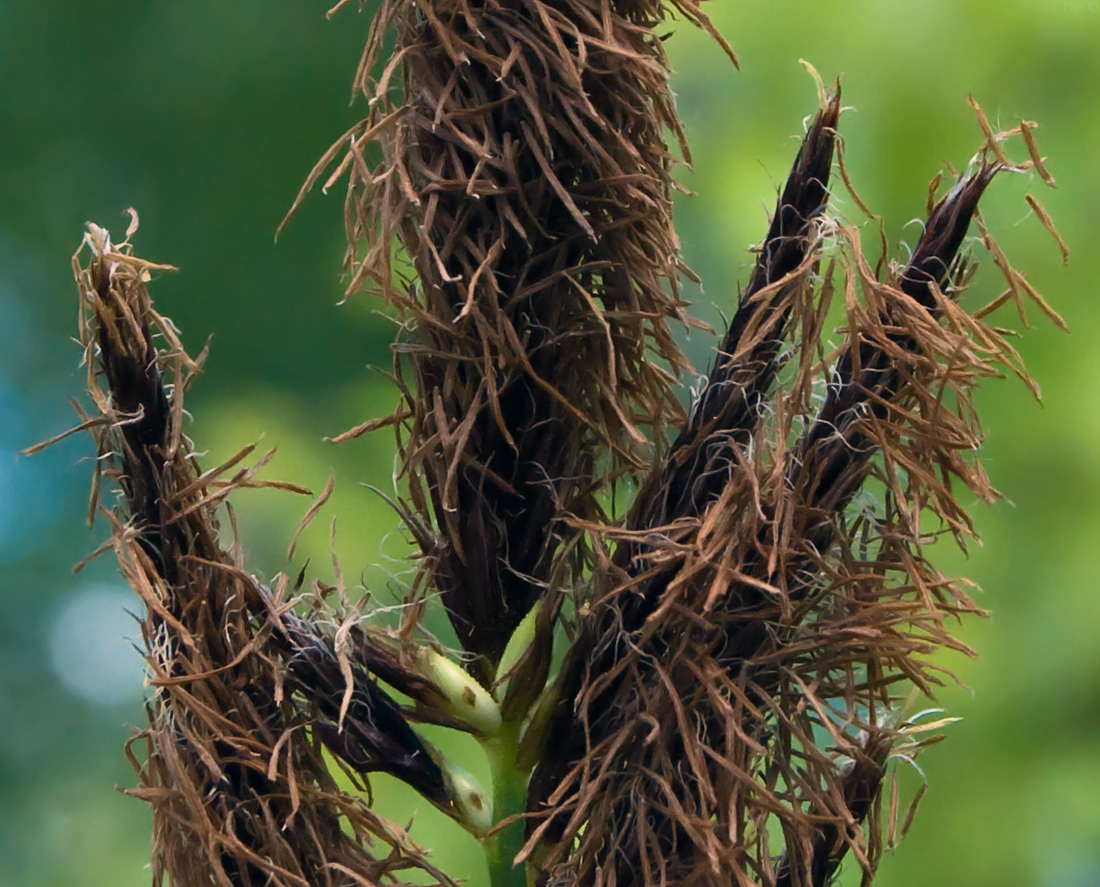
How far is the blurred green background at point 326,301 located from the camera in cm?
161

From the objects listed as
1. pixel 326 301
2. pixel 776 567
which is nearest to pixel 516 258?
pixel 776 567

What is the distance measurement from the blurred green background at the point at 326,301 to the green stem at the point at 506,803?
1039 millimetres

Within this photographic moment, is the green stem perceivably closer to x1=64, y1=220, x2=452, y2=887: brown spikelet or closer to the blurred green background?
x1=64, y1=220, x2=452, y2=887: brown spikelet

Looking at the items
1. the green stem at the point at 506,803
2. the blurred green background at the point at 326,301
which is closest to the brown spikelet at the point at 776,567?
the green stem at the point at 506,803

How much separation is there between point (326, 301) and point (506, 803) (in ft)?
4.43

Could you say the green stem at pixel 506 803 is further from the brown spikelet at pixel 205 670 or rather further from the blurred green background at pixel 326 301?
the blurred green background at pixel 326 301

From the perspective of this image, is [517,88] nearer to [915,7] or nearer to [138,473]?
[138,473]

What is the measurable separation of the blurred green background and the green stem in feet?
3.41

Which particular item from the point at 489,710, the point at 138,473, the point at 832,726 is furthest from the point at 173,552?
the point at 832,726

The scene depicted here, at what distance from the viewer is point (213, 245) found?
1.74m

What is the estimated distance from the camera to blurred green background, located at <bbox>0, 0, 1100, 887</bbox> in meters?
1.61

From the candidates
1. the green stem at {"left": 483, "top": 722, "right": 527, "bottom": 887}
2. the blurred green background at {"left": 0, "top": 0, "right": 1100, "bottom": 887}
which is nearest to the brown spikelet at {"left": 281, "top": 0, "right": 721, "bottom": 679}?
the green stem at {"left": 483, "top": 722, "right": 527, "bottom": 887}

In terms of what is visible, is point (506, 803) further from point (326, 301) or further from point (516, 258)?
point (326, 301)

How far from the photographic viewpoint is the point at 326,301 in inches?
70.1
